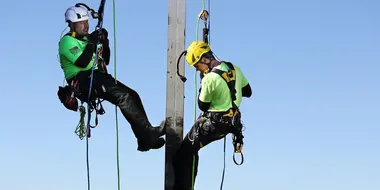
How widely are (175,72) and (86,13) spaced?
1.21 m

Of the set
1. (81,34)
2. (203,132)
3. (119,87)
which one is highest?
(81,34)

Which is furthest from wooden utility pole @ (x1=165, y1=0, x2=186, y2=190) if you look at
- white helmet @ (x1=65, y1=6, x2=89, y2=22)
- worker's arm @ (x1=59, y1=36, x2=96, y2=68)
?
white helmet @ (x1=65, y1=6, x2=89, y2=22)

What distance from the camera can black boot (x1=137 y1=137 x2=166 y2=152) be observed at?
24.3 feet

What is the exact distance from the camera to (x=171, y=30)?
24.3ft

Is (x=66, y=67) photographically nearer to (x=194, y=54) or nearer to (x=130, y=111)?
(x=130, y=111)

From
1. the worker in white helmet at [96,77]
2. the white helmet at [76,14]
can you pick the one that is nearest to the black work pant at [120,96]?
the worker in white helmet at [96,77]

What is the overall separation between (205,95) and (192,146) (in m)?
0.61

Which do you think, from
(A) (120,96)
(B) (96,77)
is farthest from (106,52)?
(A) (120,96)

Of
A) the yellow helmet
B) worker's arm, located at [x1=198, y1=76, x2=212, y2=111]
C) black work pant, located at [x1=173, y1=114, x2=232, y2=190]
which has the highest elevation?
the yellow helmet

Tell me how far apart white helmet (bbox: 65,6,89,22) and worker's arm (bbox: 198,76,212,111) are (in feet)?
5.13

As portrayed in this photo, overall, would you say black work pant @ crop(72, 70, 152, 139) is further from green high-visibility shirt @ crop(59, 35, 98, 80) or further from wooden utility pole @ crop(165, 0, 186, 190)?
wooden utility pole @ crop(165, 0, 186, 190)

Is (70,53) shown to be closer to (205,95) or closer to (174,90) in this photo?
(174,90)

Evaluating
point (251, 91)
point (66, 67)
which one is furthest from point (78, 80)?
point (251, 91)

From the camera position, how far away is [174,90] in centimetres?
734
